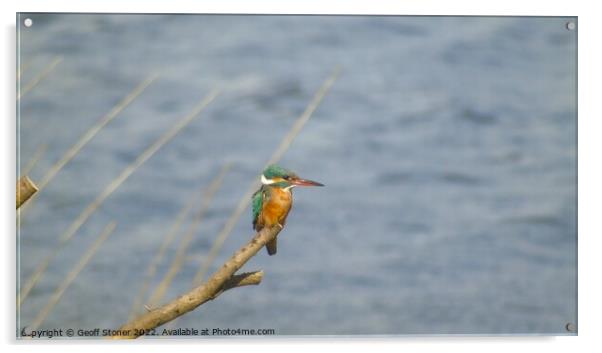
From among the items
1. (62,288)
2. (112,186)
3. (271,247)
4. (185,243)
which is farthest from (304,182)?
(62,288)

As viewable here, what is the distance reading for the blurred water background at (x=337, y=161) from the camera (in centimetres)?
246

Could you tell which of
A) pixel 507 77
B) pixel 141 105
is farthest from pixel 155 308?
pixel 507 77

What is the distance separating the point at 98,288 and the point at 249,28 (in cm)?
99

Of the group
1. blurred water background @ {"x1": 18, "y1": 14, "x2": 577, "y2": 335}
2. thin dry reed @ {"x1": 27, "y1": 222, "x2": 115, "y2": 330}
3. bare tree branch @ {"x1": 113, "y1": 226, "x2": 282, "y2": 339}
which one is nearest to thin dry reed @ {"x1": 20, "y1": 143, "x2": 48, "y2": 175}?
blurred water background @ {"x1": 18, "y1": 14, "x2": 577, "y2": 335}

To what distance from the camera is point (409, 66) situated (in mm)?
2529

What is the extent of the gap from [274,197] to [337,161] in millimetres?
242

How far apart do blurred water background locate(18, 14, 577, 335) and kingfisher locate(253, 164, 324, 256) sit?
0.03 metres

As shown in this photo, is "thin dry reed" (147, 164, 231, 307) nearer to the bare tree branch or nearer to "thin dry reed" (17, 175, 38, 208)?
the bare tree branch

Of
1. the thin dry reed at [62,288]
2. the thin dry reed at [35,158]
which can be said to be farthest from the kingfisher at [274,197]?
the thin dry reed at [35,158]

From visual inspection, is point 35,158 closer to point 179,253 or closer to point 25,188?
point 25,188

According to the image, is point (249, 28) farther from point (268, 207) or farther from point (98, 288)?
point (98, 288)

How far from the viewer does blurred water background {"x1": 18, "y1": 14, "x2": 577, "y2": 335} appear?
8.06ft

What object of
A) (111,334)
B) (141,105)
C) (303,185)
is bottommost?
(111,334)

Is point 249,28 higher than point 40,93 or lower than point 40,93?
higher
